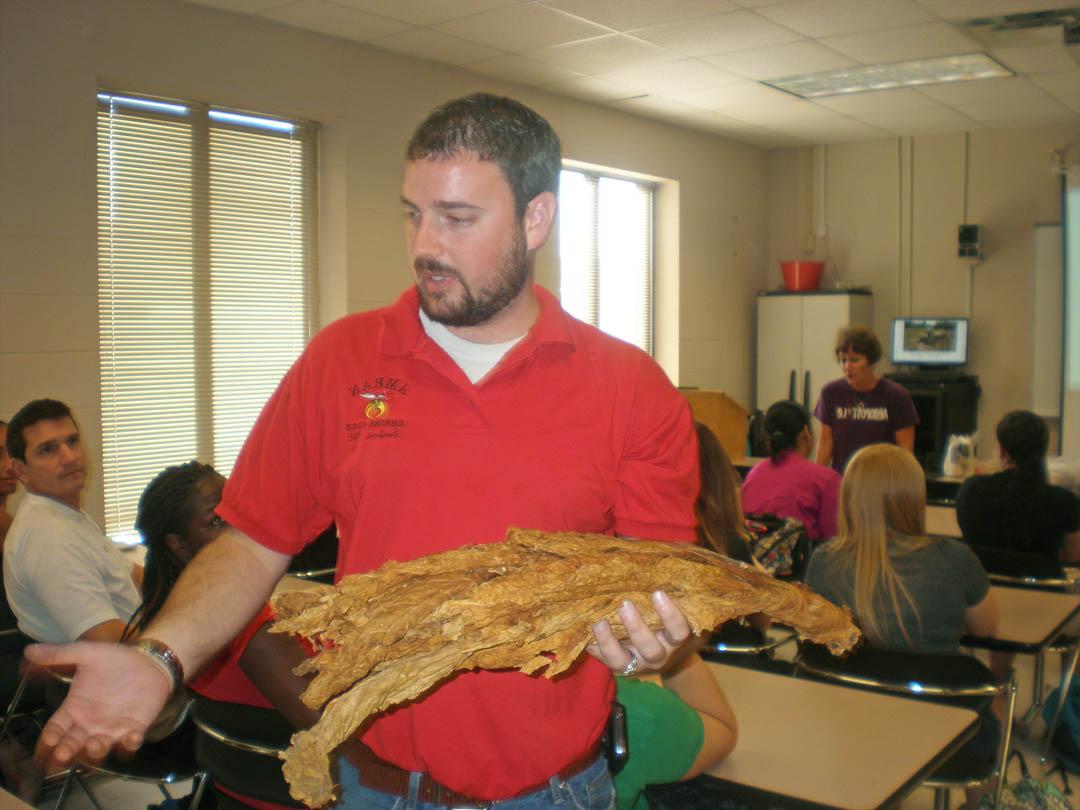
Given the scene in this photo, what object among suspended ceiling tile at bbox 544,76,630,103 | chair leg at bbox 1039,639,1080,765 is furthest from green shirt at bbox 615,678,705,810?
suspended ceiling tile at bbox 544,76,630,103

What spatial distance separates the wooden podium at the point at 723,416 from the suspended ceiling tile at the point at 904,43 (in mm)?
2557

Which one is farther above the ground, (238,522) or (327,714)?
(238,522)

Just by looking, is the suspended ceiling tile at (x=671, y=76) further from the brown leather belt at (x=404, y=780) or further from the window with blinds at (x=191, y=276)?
the brown leather belt at (x=404, y=780)

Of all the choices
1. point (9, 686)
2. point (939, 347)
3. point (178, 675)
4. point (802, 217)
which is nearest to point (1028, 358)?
point (939, 347)

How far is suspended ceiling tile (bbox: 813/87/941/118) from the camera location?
24.0 feet

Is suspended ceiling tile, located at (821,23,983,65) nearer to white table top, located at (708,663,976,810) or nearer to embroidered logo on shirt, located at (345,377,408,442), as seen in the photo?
white table top, located at (708,663,976,810)

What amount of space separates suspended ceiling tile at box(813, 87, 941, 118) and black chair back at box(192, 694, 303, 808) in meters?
6.53

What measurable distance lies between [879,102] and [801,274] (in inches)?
76.1

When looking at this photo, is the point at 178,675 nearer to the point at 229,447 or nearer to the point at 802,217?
the point at 229,447

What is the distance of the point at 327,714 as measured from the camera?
112 centimetres

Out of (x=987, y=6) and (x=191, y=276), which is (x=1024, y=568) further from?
(x=191, y=276)

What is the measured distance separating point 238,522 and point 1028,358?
330 inches

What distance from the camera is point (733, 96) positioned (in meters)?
7.39

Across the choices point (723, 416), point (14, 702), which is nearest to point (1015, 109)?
point (723, 416)
